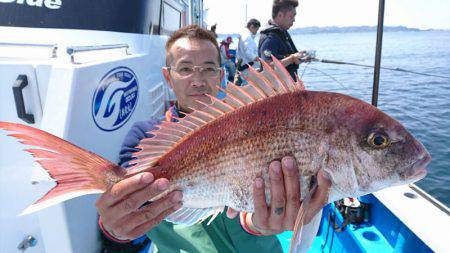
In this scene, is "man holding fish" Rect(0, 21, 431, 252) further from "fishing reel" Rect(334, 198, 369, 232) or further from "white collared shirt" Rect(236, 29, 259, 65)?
"white collared shirt" Rect(236, 29, 259, 65)

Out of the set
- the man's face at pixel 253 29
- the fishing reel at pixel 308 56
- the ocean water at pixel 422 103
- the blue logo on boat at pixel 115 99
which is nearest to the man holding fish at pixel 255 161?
the blue logo on boat at pixel 115 99

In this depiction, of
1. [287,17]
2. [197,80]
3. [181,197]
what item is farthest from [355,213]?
[287,17]

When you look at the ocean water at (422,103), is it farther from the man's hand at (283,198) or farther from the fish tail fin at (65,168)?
the fish tail fin at (65,168)

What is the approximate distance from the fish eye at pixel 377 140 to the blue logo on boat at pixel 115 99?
1.46 meters

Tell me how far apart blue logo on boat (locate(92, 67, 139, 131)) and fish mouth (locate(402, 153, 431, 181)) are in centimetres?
162

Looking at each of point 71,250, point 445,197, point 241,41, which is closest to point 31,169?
point 71,250

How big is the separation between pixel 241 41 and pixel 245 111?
31.1 ft

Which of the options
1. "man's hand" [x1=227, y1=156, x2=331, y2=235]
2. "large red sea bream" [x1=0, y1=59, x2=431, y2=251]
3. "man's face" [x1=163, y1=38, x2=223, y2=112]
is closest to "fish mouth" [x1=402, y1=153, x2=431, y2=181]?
"large red sea bream" [x1=0, y1=59, x2=431, y2=251]

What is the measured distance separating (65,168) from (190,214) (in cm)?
57

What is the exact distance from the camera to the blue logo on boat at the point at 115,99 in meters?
1.91

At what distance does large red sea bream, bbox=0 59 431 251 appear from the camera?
4.27ft

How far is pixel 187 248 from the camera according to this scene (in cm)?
181

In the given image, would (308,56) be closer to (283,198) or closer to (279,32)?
(279,32)

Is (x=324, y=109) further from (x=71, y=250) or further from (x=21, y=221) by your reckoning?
(x=21, y=221)
